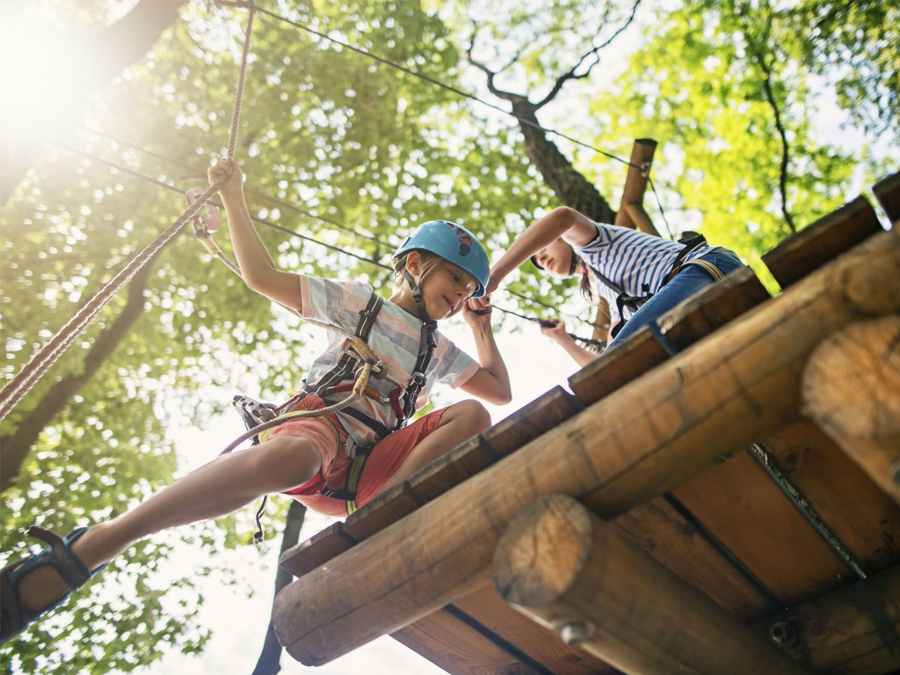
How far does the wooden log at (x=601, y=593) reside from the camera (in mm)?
1488

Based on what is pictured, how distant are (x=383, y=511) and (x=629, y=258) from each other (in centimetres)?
213

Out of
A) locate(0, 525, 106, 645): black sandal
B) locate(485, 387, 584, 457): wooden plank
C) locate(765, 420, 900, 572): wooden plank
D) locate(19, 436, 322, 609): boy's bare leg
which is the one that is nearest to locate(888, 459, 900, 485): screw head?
locate(765, 420, 900, 572): wooden plank

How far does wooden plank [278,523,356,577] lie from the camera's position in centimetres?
220

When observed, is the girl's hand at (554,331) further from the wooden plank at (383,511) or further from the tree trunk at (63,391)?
the tree trunk at (63,391)

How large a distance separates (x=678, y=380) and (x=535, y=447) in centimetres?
41

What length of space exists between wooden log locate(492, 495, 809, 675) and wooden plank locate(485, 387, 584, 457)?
0.91 feet

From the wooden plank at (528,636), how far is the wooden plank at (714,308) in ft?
3.36

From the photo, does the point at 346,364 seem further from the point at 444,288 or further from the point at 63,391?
the point at 63,391

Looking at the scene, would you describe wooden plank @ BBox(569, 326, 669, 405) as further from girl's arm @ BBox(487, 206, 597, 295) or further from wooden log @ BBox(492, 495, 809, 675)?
girl's arm @ BBox(487, 206, 597, 295)

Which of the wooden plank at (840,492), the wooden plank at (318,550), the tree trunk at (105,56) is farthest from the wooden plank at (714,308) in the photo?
the tree trunk at (105,56)

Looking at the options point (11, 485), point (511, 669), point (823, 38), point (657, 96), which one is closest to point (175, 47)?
point (11, 485)

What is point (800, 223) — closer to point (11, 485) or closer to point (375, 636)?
point (375, 636)

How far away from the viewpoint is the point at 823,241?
1525mm

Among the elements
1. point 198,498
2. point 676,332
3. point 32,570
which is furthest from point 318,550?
point 676,332
